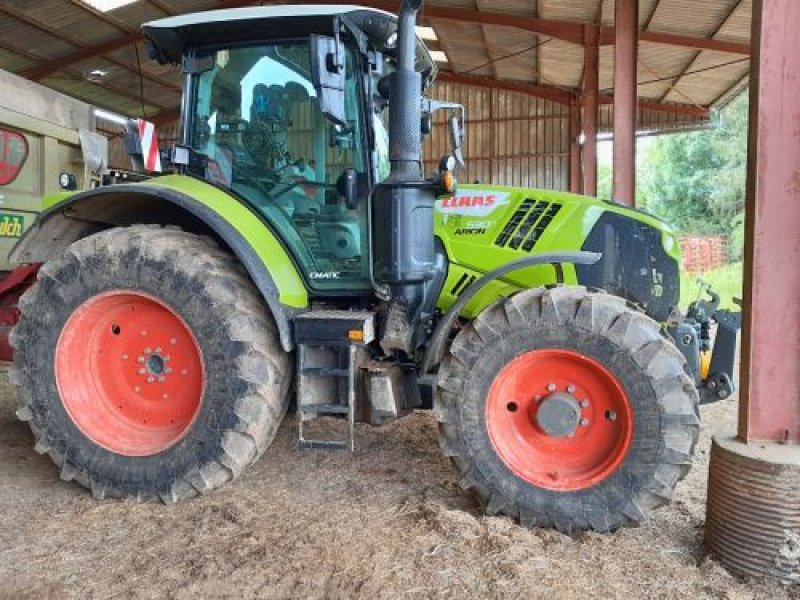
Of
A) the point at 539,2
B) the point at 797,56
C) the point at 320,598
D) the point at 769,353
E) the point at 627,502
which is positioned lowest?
the point at 320,598

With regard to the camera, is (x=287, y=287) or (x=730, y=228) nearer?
(x=287, y=287)

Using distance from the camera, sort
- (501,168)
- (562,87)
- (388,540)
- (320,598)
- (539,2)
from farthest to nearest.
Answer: (501,168) < (562,87) < (539,2) < (388,540) < (320,598)

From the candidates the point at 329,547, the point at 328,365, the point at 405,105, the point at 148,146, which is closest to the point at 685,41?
the point at 148,146

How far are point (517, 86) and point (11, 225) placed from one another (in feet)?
54.0

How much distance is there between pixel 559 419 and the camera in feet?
10.5

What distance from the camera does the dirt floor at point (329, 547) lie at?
2711 millimetres

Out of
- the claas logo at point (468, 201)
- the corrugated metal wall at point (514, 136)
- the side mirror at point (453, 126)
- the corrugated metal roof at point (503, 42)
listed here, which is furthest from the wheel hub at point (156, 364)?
the corrugated metal wall at point (514, 136)

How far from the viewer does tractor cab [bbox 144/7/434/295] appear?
11.8 ft

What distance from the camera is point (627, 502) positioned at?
307 cm

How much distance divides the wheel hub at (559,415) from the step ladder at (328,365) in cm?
92

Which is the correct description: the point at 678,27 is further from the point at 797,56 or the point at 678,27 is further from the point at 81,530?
the point at 81,530

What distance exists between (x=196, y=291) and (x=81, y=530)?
1.22 metres

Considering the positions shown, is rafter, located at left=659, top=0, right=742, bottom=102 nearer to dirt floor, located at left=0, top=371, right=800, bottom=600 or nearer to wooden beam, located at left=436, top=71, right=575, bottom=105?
wooden beam, located at left=436, top=71, right=575, bottom=105

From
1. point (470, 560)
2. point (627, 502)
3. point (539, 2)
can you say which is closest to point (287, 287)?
point (470, 560)
